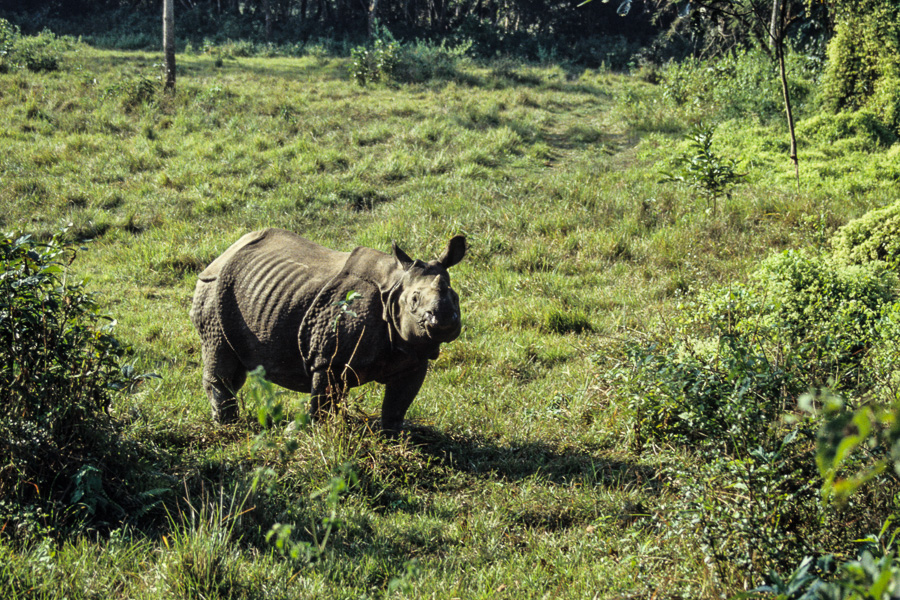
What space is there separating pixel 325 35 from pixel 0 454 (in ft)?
105

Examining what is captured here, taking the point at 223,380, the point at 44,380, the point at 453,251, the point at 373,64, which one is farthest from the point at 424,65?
the point at 44,380

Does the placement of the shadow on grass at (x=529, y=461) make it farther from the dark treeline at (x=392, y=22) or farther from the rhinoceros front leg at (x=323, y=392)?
the dark treeline at (x=392, y=22)

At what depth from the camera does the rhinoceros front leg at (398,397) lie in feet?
15.6

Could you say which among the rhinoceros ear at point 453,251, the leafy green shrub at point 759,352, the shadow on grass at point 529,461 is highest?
the rhinoceros ear at point 453,251

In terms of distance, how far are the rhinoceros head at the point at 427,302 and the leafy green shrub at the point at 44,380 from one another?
5.56 feet

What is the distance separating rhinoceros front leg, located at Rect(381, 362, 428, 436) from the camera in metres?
4.75

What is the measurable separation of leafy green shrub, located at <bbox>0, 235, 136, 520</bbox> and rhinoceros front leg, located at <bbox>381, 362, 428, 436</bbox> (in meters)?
1.62

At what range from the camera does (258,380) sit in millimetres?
2553

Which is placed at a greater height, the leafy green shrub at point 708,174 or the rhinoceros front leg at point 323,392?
the leafy green shrub at point 708,174

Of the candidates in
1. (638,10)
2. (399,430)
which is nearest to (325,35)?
(638,10)

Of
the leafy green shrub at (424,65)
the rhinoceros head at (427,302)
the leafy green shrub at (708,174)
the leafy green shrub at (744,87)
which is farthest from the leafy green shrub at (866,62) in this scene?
the rhinoceros head at (427,302)

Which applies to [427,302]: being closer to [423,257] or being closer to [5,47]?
[423,257]

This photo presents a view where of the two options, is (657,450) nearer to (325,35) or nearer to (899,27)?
(899,27)

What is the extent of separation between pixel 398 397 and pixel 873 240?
5256 mm
